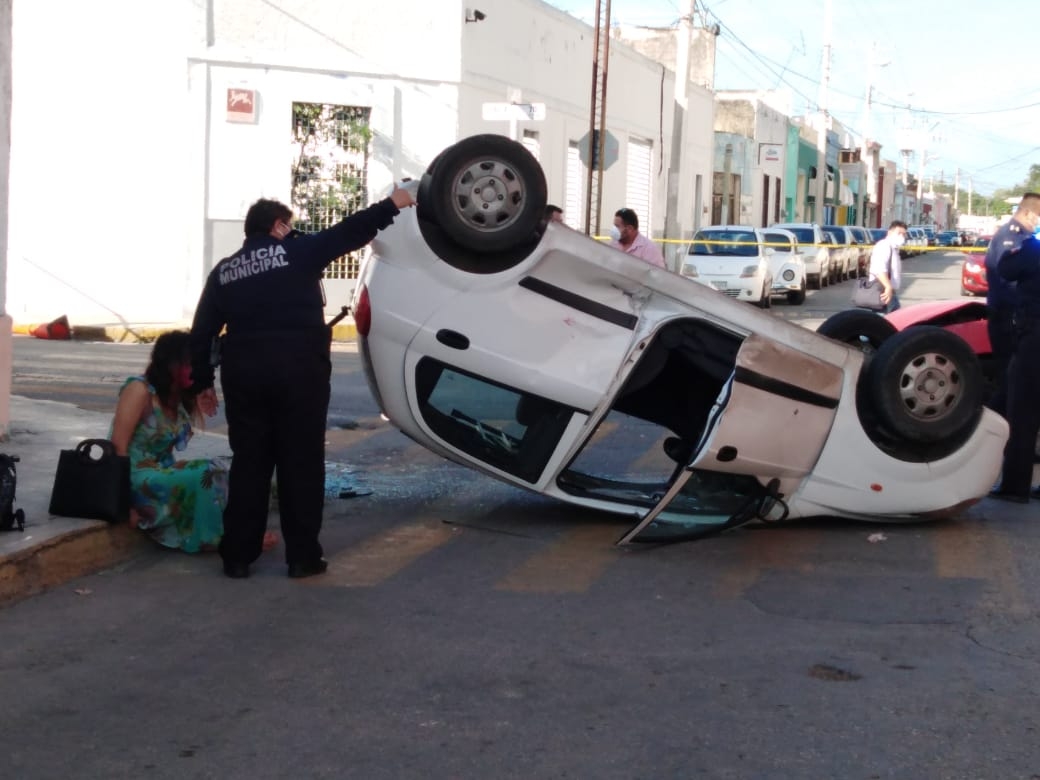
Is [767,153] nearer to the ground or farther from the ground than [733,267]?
farther from the ground

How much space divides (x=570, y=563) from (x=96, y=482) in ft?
7.79

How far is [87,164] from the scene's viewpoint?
2211 centimetres

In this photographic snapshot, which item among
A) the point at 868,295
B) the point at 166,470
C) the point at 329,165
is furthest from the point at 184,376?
the point at 329,165

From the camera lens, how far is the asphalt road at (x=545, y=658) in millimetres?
4703

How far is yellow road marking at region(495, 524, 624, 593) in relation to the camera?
7051 mm

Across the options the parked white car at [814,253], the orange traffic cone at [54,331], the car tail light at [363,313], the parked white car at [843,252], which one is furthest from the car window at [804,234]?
the car tail light at [363,313]

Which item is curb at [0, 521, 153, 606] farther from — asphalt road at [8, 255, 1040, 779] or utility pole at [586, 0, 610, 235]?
utility pole at [586, 0, 610, 235]

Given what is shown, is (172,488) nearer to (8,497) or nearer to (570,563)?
(8,497)

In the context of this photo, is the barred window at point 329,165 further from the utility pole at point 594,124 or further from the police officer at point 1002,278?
the police officer at point 1002,278

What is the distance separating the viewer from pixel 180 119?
73.7 ft

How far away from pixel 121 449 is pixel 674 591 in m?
2.77

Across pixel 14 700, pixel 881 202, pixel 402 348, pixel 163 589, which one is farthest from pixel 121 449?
pixel 881 202

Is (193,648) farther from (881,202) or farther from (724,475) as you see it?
(881,202)

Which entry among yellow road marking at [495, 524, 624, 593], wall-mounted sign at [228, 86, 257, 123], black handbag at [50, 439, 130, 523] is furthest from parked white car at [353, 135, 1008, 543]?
wall-mounted sign at [228, 86, 257, 123]
